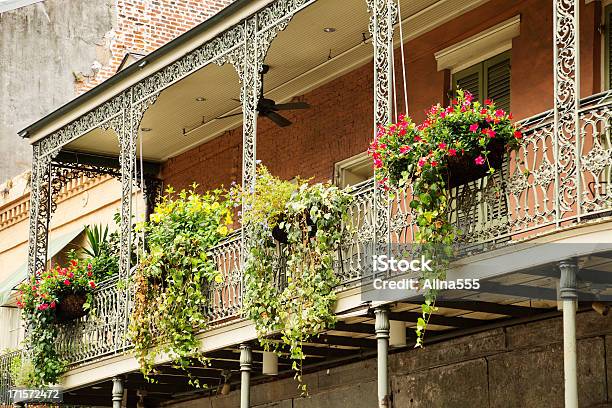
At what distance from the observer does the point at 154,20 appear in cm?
2608

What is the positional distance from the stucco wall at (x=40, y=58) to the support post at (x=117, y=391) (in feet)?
42.7

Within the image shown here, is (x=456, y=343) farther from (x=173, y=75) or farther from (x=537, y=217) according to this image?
(x=173, y=75)

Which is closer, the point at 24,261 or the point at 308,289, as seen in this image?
the point at 308,289

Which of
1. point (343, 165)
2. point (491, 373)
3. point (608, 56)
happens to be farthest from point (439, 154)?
point (343, 165)

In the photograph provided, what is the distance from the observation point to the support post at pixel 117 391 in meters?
16.9

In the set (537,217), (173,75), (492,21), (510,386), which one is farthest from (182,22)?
(537,217)

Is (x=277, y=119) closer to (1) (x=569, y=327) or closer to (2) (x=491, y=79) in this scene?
(2) (x=491, y=79)

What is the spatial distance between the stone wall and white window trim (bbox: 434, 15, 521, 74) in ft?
10.2

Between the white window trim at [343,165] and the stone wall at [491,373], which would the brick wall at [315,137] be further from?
the stone wall at [491,373]

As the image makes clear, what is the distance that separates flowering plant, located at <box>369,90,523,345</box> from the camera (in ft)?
37.1

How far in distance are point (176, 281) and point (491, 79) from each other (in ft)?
13.8

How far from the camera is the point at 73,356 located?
17.9 m

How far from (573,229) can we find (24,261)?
53.8ft

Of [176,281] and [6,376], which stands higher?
[176,281]
